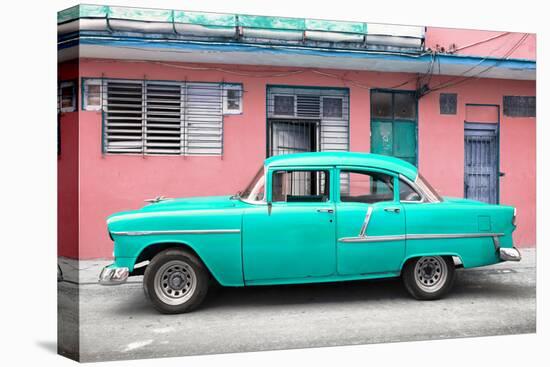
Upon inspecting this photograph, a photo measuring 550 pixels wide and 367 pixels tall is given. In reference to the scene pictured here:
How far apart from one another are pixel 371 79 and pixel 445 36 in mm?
944

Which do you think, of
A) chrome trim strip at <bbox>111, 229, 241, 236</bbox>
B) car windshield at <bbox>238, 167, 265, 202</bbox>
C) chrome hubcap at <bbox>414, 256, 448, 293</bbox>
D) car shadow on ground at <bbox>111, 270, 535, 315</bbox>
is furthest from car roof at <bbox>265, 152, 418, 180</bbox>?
car shadow on ground at <bbox>111, 270, 535, 315</bbox>

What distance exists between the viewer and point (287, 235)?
4.30m

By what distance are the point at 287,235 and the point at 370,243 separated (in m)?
0.81

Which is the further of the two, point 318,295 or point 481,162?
point 481,162

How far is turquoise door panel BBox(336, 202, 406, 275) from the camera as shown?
173 inches

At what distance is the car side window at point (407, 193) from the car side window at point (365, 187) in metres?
0.10

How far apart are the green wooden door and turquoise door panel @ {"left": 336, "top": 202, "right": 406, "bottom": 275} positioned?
662 millimetres

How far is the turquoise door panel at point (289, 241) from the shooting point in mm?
4273

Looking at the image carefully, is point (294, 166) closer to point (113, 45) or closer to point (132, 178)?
point (132, 178)

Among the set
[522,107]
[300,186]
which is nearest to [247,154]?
[300,186]

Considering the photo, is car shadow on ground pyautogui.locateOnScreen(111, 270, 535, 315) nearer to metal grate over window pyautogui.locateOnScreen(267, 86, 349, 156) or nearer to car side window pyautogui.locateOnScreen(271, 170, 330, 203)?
car side window pyautogui.locateOnScreen(271, 170, 330, 203)

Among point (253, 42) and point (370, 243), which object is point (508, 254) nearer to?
point (370, 243)

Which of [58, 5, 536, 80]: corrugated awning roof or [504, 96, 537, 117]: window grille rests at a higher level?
[58, 5, 536, 80]: corrugated awning roof

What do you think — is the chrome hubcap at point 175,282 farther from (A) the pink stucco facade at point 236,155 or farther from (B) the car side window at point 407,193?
(B) the car side window at point 407,193
